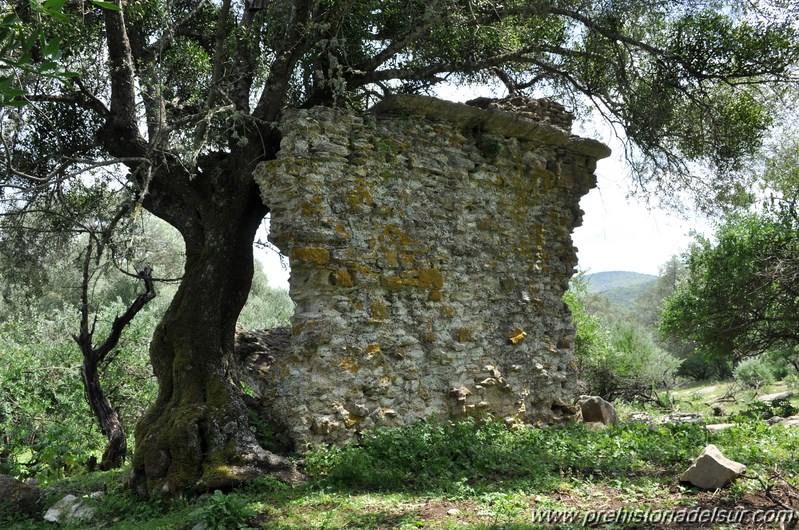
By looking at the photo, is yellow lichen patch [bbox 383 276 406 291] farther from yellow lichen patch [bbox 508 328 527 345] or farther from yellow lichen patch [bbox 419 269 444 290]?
yellow lichen patch [bbox 508 328 527 345]

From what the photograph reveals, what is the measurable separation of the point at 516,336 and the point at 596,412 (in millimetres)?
2155

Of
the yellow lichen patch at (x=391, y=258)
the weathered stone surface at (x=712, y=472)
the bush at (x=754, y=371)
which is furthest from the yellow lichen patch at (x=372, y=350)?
the bush at (x=754, y=371)

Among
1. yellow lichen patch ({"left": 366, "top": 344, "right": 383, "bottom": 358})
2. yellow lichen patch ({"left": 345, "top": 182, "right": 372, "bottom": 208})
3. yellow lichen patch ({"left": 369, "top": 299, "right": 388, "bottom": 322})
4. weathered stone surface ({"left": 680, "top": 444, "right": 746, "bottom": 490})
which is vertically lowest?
weathered stone surface ({"left": 680, "top": 444, "right": 746, "bottom": 490})

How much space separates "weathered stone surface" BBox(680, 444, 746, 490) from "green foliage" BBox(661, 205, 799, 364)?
1023 cm

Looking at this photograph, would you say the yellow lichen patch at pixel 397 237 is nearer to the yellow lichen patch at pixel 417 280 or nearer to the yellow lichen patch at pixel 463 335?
the yellow lichen patch at pixel 417 280

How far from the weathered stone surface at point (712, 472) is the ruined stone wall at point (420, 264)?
9.19ft

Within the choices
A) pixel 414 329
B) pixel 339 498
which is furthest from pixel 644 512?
pixel 414 329

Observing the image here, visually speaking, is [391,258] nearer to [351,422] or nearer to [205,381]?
[351,422]

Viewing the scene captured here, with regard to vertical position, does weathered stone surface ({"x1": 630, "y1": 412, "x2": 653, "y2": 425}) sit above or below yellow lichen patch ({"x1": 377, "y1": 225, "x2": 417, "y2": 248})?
below

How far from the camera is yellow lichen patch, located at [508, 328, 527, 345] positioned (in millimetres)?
8391

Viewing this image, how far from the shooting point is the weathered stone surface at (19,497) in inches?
243

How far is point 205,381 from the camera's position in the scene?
6629mm

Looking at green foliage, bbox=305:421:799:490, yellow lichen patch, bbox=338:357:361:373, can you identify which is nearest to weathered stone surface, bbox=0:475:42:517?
green foliage, bbox=305:421:799:490

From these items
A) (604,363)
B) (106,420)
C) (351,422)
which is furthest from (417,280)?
(604,363)
